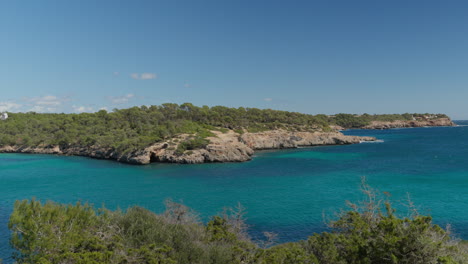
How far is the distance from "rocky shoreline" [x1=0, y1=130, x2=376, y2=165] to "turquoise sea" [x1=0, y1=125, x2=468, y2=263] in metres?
3.13

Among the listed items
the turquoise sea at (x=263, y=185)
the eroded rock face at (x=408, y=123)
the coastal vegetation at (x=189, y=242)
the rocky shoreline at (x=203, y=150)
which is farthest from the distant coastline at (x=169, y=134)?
the eroded rock face at (x=408, y=123)

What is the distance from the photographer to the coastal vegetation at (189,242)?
9.48 m

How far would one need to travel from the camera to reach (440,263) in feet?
28.8

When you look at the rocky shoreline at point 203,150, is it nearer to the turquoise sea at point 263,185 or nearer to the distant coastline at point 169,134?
the distant coastline at point 169,134

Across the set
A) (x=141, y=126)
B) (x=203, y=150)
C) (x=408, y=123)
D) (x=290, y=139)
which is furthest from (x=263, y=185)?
(x=408, y=123)

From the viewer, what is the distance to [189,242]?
12328mm


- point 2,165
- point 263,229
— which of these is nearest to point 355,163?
point 263,229

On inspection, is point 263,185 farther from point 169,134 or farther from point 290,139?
point 290,139

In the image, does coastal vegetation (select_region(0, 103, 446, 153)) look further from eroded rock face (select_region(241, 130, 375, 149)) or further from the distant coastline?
eroded rock face (select_region(241, 130, 375, 149))

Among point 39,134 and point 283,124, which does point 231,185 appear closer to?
point 283,124

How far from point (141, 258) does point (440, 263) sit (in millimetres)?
10293

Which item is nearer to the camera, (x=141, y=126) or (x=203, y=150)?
(x=203, y=150)

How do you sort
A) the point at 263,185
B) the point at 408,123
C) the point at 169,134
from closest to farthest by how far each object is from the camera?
1. the point at 263,185
2. the point at 169,134
3. the point at 408,123

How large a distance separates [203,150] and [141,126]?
2165cm
